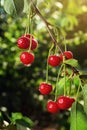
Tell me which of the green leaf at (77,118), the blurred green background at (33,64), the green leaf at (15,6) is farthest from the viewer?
the blurred green background at (33,64)

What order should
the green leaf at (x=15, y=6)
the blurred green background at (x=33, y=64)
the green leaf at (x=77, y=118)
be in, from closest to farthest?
the green leaf at (x=77, y=118) → the green leaf at (x=15, y=6) → the blurred green background at (x=33, y=64)

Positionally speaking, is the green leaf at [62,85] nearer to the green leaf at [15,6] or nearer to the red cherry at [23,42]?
the red cherry at [23,42]

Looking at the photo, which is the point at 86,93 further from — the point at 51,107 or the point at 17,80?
the point at 17,80

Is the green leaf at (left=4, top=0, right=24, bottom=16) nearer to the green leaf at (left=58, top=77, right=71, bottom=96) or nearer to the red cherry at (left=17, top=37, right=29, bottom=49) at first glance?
the red cherry at (left=17, top=37, right=29, bottom=49)

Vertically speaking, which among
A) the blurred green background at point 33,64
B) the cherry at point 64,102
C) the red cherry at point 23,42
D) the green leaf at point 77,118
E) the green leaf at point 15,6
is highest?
the blurred green background at point 33,64

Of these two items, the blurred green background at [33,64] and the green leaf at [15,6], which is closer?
the green leaf at [15,6]

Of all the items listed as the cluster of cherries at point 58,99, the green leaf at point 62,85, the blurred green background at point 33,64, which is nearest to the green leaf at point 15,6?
the cluster of cherries at point 58,99

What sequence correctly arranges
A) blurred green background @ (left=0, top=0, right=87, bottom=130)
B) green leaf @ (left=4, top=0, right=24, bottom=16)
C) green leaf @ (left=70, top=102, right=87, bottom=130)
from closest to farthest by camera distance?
green leaf @ (left=70, top=102, right=87, bottom=130)
green leaf @ (left=4, top=0, right=24, bottom=16)
blurred green background @ (left=0, top=0, right=87, bottom=130)

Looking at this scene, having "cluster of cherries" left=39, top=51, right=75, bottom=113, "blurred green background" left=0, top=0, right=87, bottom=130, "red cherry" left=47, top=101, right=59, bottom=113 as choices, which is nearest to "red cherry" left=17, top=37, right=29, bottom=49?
"cluster of cherries" left=39, top=51, right=75, bottom=113

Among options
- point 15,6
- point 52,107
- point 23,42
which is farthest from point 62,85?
point 15,6
